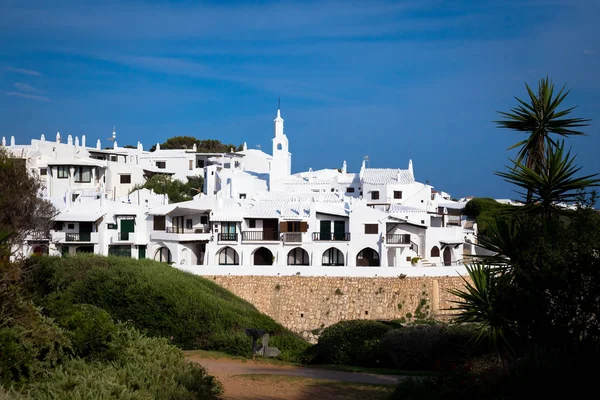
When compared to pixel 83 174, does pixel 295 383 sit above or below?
below

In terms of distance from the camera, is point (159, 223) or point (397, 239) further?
point (159, 223)

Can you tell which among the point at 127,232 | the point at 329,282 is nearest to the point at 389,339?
the point at 329,282

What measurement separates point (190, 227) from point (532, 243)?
3498cm

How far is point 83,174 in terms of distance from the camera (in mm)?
60219

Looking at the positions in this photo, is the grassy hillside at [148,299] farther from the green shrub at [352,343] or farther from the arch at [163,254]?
the arch at [163,254]

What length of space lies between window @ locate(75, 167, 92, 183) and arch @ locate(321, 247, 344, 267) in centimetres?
2514

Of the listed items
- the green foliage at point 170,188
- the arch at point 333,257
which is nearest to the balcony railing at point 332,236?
the arch at point 333,257

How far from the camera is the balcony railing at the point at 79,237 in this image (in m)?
44.7

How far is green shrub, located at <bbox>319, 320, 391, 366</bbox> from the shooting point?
21.7 m

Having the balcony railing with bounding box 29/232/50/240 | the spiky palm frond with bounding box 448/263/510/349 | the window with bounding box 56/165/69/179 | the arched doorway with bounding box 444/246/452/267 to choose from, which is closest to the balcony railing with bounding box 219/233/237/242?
the balcony railing with bounding box 29/232/50/240

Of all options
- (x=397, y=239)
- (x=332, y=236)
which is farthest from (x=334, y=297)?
(x=397, y=239)

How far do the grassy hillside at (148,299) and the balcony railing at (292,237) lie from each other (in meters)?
14.3

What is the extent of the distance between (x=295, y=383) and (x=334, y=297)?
76.5 feet

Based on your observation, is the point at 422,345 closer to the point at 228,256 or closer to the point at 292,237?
the point at 292,237
